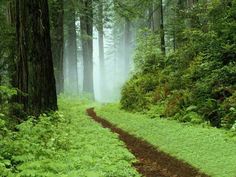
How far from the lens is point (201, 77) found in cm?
1630

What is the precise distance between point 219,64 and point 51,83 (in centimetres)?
593

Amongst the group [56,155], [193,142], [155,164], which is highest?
[56,155]

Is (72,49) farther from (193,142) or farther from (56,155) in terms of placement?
(56,155)

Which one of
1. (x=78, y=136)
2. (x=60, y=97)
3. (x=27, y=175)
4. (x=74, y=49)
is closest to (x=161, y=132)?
(x=78, y=136)

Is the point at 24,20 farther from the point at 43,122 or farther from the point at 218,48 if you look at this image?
the point at 218,48

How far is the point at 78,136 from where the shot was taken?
467 inches

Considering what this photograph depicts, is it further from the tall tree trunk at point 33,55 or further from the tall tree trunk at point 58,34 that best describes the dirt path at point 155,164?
the tall tree trunk at point 58,34

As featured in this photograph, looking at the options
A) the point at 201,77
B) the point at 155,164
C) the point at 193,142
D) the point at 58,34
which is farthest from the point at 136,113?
the point at 58,34

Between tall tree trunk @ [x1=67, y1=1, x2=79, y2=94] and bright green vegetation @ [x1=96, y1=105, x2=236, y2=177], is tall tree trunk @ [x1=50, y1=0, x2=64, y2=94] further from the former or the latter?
bright green vegetation @ [x1=96, y1=105, x2=236, y2=177]

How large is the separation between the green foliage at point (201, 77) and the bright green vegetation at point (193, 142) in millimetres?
895

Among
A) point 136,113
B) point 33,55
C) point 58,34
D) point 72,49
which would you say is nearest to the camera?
point 33,55

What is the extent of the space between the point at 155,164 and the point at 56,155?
2.38 metres

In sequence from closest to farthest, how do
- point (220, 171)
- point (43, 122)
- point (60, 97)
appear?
point (220, 171) < point (43, 122) < point (60, 97)

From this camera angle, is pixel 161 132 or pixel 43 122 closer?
pixel 43 122
